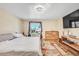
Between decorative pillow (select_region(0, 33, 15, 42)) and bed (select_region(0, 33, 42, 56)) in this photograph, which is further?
decorative pillow (select_region(0, 33, 15, 42))

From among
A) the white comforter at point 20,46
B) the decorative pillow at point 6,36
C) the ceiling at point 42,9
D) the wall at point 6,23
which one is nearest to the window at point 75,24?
the ceiling at point 42,9

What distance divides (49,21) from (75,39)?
600 millimetres

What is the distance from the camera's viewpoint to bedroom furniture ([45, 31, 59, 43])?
1.85 m

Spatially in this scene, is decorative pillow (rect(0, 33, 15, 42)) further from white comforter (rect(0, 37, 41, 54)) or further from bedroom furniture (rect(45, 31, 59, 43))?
bedroom furniture (rect(45, 31, 59, 43))

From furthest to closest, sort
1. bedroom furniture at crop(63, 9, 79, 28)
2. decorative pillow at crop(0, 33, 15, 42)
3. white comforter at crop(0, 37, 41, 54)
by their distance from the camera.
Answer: decorative pillow at crop(0, 33, 15, 42), bedroom furniture at crop(63, 9, 79, 28), white comforter at crop(0, 37, 41, 54)

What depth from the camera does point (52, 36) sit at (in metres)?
1.90

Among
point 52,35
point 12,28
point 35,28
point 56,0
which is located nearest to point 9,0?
point 56,0

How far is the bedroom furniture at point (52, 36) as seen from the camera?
1.85 m

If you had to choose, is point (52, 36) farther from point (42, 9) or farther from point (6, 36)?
point (6, 36)

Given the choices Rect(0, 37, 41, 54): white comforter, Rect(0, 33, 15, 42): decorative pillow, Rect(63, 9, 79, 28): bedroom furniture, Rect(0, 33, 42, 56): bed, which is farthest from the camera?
Rect(0, 33, 15, 42): decorative pillow

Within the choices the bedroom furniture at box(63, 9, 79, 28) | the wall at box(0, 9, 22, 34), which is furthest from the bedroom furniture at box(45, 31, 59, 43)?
the wall at box(0, 9, 22, 34)

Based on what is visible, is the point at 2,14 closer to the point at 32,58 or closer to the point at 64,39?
the point at 64,39

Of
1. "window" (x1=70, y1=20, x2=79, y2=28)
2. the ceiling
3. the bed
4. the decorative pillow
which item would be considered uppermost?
the ceiling

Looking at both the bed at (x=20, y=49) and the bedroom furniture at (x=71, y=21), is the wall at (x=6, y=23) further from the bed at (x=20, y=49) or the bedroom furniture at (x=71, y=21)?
the bedroom furniture at (x=71, y=21)
